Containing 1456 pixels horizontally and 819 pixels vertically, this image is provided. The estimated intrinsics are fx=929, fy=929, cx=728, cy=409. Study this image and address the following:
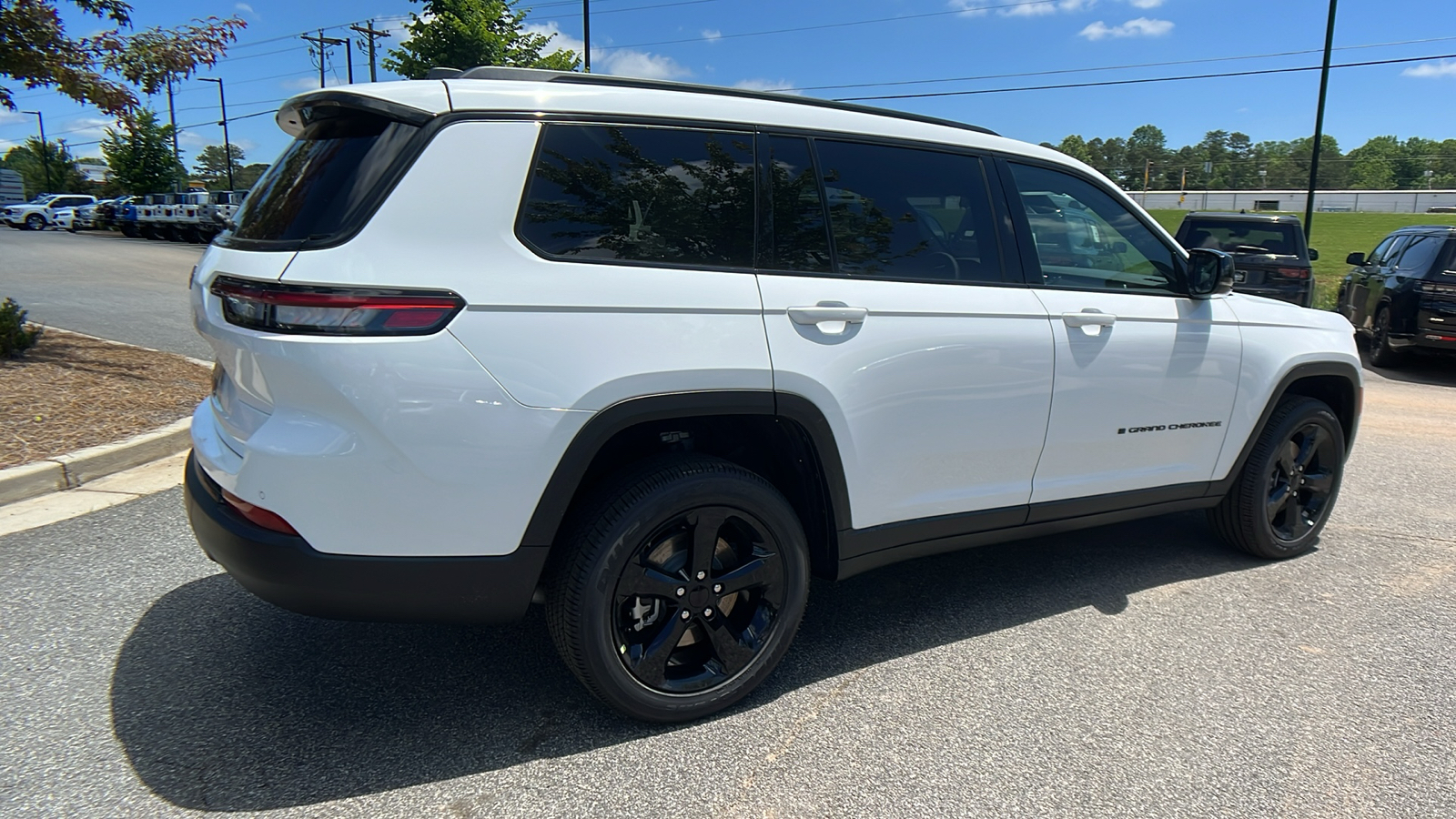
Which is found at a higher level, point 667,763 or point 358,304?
point 358,304

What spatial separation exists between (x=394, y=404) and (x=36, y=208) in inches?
2162

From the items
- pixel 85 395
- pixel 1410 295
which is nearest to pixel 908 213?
pixel 85 395

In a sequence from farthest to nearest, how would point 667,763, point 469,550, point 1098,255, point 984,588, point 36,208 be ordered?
point 36,208
point 984,588
point 1098,255
point 667,763
point 469,550

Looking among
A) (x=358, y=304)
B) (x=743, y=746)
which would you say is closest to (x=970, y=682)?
(x=743, y=746)

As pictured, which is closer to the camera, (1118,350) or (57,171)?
(1118,350)

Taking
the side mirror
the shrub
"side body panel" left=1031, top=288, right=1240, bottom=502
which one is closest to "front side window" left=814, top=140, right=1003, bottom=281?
"side body panel" left=1031, top=288, right=1240, bottom=502

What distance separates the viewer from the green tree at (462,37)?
20281 millimetres

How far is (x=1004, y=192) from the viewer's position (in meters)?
3.58

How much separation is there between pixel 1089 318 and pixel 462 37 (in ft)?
65.1

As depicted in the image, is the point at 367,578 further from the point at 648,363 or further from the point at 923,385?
Result: the point at 923,385

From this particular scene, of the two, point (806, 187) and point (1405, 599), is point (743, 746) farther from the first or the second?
point (1405, 599)

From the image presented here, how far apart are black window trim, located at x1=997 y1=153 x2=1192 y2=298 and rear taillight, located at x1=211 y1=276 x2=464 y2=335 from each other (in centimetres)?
219

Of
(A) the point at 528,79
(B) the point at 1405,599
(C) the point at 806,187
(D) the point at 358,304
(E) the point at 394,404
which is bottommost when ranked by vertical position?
(B) the point at 1405,599

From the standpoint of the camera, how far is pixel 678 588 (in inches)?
111
